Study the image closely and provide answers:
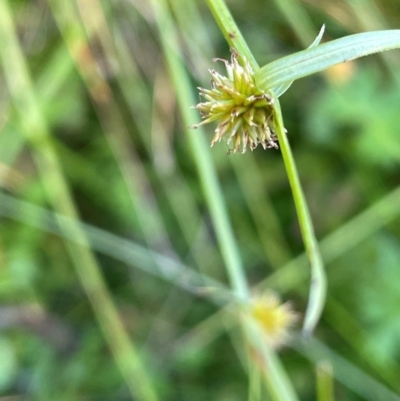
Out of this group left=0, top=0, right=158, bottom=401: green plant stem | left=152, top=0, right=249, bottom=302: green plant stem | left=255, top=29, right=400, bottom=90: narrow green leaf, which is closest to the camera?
left=255, top=29, right=400, bottom=90: narrow green leaf

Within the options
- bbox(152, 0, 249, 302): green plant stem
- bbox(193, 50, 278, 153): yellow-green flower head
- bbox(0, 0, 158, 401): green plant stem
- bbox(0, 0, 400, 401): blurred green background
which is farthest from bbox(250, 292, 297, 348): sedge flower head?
bbox(193, 50, 278, 153): yellow-green flower head

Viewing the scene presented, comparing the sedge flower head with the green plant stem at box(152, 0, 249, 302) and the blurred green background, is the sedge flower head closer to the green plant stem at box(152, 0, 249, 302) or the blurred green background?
the green plant stem at box(152, 0, 249, 302)

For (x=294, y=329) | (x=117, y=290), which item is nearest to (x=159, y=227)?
(x=117, y=290)

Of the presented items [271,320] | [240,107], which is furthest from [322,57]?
[271,320]

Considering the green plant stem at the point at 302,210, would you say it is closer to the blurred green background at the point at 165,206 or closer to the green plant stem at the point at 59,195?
the blurred green background at the point at 165,206

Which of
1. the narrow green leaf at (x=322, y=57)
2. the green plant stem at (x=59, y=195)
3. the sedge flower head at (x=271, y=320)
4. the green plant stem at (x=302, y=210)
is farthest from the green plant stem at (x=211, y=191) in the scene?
the narrow green leaf at (x=322, y=57)
